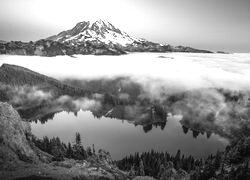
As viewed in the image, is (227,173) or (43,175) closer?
(43,175)

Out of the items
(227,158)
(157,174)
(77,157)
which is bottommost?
(157,174)

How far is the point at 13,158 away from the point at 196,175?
8986 cm

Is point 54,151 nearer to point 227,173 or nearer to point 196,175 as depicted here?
point 196,175

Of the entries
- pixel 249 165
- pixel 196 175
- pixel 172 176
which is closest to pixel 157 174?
pixel 172 176

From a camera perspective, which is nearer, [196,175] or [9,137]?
[9,137]

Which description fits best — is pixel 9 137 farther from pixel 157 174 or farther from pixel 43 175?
pixel 157 174

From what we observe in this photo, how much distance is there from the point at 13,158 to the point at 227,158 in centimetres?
10295

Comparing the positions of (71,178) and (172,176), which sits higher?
(71,178)

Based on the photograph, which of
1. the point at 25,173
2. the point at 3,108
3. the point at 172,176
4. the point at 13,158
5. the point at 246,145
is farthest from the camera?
the point at 172,176

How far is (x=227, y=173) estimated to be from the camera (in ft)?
383

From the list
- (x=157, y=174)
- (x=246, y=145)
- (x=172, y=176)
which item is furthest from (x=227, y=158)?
(x=157, y=174)

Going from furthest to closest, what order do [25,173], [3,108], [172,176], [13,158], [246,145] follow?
1. [172,176]
2. [246,145]
3. [3,108]
4. [13,158]
5. [25,173]

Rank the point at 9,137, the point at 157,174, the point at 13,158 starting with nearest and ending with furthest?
the point at 13,158 → the point at 9,137 → the point at 157,174

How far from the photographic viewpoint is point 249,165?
384ft
